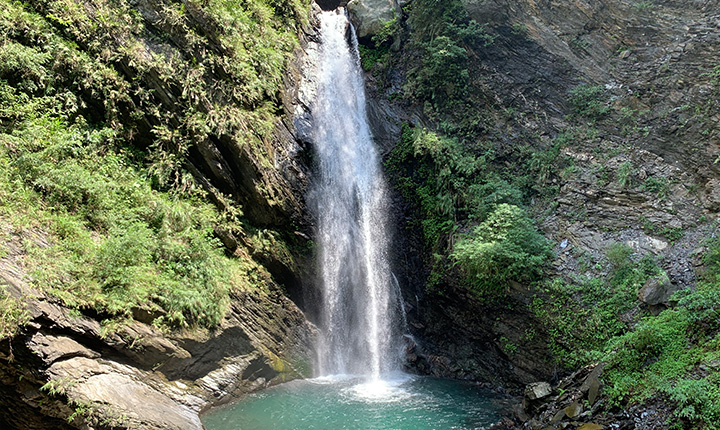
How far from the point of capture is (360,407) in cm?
895

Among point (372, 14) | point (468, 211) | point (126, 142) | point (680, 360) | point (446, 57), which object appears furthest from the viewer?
point (372, 14)

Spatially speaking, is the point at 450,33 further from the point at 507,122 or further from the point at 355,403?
the point at 355,403

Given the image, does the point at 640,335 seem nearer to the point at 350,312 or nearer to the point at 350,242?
the point at 350,312

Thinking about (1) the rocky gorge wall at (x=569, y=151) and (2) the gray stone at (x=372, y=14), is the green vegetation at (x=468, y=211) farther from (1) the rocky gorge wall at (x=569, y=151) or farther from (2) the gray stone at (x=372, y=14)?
(2) the gray stone at (x=372, y=14)

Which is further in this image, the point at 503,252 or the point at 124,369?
the point at 503,252

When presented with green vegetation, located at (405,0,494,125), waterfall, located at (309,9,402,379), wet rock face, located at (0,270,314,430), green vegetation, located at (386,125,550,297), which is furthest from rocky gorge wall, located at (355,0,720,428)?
wet rock face, located at (0,270,314,430)

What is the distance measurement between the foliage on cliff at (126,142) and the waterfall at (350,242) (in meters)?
2.62

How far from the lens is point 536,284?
33.9 ft

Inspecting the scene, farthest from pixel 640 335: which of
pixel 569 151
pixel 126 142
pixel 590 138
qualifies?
pixel 126 142

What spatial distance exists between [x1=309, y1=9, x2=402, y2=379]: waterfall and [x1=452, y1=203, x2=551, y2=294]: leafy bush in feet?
10.6

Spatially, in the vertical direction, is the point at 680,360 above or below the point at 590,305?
below

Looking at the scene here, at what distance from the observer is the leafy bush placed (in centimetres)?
1047

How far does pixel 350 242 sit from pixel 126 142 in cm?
728

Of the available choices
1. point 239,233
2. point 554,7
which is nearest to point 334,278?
point 239,233
